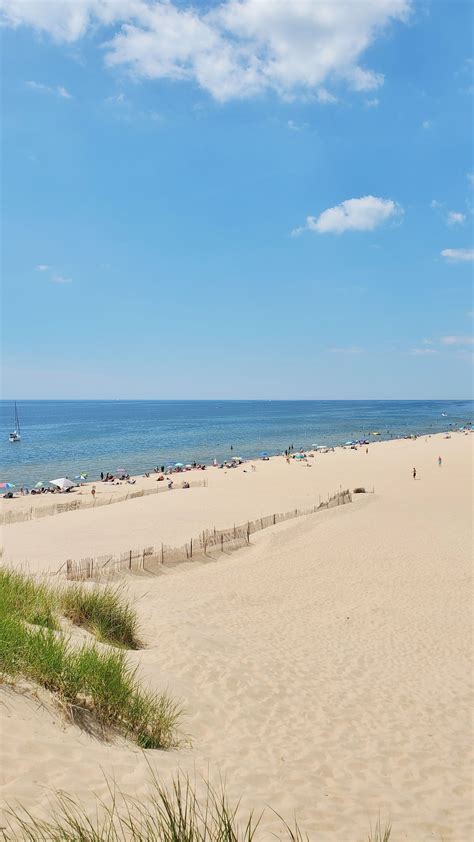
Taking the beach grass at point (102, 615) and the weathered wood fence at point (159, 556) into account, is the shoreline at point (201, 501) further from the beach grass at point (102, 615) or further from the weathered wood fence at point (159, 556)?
the beach grass at point (102, 615)

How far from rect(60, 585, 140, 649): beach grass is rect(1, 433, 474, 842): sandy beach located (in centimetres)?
54

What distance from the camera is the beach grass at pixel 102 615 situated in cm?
948

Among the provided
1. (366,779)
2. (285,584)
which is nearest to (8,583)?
(366,779)

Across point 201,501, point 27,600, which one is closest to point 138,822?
point 27,600

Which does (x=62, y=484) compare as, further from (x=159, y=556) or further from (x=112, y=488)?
(x=159, y=556)

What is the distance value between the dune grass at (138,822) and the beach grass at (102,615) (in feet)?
15.1

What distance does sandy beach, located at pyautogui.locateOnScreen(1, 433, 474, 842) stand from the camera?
533cm

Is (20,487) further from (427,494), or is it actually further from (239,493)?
(427,494)

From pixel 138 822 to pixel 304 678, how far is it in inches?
238

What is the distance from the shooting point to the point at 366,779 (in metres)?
6.55

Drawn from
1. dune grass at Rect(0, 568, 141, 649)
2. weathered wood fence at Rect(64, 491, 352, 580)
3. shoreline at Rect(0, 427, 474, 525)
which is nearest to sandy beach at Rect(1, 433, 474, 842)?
dune grass at Rect(0, 568, 141, 649)

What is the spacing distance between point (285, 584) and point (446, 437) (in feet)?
223

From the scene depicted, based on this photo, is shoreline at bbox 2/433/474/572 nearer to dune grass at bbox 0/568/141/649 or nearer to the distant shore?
the distant shore

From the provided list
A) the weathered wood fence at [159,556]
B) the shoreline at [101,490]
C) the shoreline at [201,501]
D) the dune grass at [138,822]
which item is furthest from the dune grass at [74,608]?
the shoreline at [101,490]
